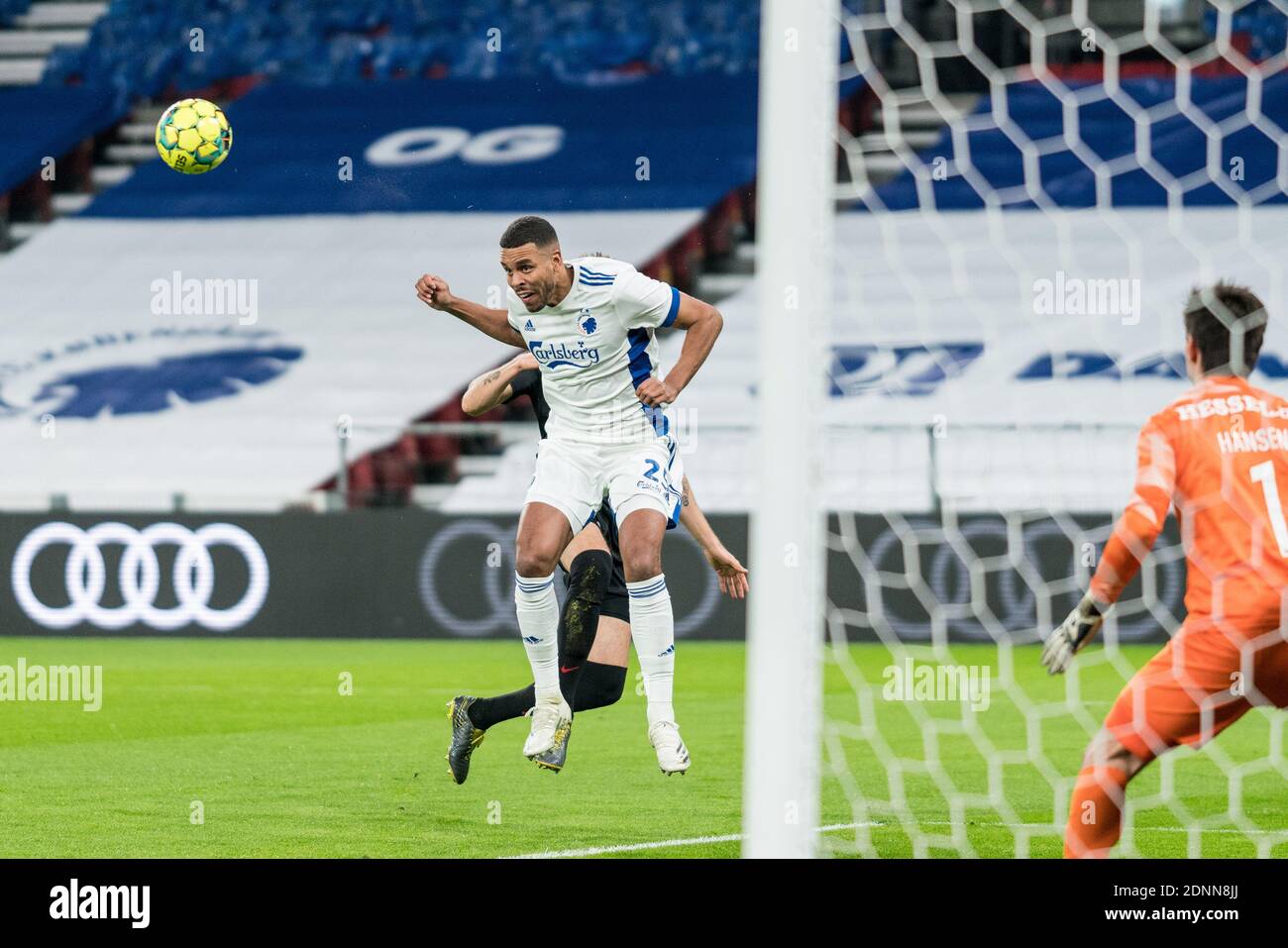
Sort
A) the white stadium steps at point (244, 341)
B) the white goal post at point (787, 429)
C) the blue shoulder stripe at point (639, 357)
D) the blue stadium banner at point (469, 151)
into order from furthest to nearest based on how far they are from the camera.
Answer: the blue stadium banner at point (469, 151) < the white stadium steps at point (244, 341) < the blue shoulder stripe at point (639, 357) < the white goal post at point (787, 429)

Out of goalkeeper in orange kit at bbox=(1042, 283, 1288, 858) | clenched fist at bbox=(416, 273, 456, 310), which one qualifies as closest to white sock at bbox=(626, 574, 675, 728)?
clenched fist at bbox=(416, 273, 456, 310)

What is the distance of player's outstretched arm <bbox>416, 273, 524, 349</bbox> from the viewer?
559 cm

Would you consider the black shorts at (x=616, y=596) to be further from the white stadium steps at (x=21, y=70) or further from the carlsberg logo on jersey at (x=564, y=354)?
the white stadium steps at (x=21, y=70)

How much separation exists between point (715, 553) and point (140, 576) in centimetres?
750

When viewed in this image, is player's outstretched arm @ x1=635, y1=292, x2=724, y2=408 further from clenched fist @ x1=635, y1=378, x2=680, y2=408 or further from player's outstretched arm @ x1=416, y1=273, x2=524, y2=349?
player's outstretched arm @ x1=416, y1=273, x2=524, y2=349

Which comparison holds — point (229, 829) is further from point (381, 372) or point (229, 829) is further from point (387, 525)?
point (381, 372)

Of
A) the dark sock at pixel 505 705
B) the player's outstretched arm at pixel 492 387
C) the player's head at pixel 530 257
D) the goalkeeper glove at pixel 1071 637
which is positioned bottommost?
the dark sock at pixel 505 705

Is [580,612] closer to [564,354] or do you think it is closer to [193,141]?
[564,354]

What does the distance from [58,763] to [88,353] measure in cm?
1094

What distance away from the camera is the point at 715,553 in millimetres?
6109

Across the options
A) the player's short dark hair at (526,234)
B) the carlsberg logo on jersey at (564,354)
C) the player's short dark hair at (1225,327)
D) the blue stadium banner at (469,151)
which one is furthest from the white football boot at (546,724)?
the blue stadium banner at (469,151)

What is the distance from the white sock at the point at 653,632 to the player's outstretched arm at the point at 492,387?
768 mm

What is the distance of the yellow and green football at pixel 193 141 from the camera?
9.17 metres
